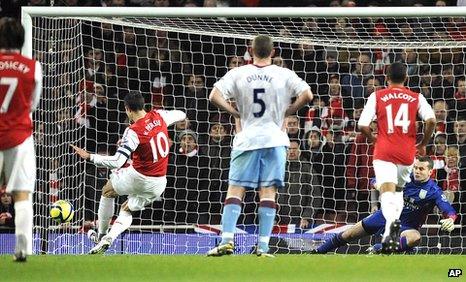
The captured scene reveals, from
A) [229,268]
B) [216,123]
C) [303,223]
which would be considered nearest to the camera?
[229,268]

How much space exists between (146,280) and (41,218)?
19.2 feet

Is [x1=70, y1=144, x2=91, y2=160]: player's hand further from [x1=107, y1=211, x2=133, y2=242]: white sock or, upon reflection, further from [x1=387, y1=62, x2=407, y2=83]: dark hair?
[x1=387, y1=62, x2=407, y2=83]: dark hair

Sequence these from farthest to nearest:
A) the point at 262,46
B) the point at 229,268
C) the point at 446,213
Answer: the point at 446,213, the point at 262,46, the point at 229,268

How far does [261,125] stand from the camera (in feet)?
38.9

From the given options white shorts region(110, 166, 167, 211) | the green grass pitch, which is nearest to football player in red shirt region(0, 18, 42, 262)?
the green grass pitch

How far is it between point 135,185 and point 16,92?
481 centimetres

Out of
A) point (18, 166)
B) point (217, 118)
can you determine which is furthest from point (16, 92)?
point (217, 118)

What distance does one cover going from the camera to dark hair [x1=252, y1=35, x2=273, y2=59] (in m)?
11.6

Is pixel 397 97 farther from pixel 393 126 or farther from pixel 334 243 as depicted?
pixel 334 243

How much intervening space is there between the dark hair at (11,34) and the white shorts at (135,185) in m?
4.84

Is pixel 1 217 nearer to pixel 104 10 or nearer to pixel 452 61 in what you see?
pixel 104 10

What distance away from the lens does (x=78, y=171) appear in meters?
17.0

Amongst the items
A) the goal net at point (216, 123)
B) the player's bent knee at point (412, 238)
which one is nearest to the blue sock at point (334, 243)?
the player's bent knee at point (412, 238)

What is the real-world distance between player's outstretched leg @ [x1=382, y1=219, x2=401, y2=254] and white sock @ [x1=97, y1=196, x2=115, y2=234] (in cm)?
441
